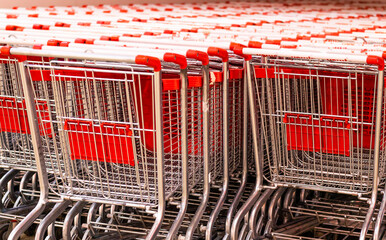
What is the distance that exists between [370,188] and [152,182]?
41.4 inches

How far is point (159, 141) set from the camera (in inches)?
89.0

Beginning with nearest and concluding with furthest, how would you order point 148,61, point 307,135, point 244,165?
point 148,61 < point 307,135 < point 244,165

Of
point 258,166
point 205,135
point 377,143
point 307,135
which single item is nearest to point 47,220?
point 205,135

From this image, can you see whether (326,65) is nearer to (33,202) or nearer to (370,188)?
(370,188)

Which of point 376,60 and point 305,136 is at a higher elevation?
point 376,60

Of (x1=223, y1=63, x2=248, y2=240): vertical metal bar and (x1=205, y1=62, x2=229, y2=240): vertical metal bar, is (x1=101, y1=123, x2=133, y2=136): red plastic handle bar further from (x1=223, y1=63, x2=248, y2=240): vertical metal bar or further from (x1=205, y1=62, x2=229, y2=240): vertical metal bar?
(x1=223, y1=63, x2=248, y2=240): vertical metal bar

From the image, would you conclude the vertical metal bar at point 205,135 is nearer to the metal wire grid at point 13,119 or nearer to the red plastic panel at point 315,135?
the red plastic panel at point 315,135

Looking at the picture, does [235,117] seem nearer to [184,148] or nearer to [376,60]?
[184,148]

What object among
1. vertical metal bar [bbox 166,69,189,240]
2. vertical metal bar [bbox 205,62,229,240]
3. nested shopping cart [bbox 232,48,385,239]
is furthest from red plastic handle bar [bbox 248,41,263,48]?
vertical metal bar [bbox 166,69,189,240]

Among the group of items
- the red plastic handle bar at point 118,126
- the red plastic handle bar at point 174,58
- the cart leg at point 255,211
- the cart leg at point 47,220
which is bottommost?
the cart leg at point 255,211


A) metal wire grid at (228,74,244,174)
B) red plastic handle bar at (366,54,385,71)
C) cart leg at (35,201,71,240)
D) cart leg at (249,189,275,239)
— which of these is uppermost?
red plastic handle bar at (366,54,385,71)

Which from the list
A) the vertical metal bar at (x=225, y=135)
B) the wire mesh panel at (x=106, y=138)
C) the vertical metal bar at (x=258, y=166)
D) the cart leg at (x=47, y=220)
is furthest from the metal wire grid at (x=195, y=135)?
the cart leg at (x=47, y=220)

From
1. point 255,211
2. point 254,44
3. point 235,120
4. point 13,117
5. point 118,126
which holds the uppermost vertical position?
point 254,44

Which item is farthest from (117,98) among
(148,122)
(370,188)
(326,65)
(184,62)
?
(370,188)
